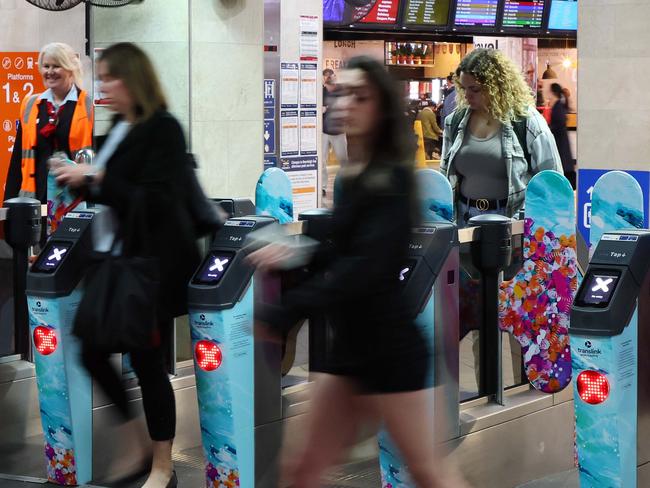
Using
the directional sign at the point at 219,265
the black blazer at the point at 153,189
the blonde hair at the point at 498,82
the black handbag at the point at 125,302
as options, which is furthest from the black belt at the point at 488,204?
the black handbag at the point at 125,302

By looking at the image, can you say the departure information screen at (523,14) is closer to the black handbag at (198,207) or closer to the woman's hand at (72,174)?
the black handbag at (198,207)

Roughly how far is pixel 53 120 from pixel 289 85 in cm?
338

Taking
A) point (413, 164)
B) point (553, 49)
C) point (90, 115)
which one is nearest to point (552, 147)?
point (90, 115)

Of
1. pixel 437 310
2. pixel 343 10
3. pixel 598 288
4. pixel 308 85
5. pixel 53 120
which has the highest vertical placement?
pixel 343 10

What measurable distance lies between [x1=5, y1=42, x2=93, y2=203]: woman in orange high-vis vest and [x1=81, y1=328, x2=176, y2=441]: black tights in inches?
86.7

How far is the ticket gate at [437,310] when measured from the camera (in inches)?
164

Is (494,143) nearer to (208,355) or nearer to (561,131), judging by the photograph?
(208,355)

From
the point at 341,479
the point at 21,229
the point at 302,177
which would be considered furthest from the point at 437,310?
the point at 302,177

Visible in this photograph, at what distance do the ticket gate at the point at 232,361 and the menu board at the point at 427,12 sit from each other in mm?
9278

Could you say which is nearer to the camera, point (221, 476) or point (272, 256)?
point (272, 256)

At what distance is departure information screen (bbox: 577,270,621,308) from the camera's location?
3811 millimetres

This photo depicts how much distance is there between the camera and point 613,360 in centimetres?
382

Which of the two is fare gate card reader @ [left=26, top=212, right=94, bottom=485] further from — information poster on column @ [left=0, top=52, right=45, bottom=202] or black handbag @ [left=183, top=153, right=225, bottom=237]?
information poster on column @ [left=0, top=52, right=45, bottom=202]

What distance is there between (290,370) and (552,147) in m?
1.66
